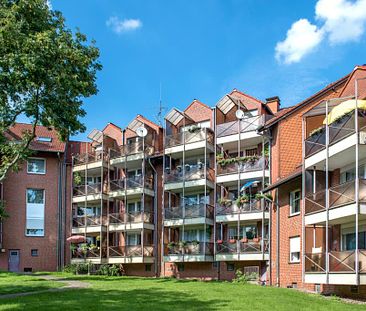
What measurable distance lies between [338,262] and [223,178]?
14382mm

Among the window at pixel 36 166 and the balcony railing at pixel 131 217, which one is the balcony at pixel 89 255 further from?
the window at pixel 36 166

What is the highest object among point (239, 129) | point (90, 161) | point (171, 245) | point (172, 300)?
point (239, 129)

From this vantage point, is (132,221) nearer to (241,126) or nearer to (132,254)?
(132,254)

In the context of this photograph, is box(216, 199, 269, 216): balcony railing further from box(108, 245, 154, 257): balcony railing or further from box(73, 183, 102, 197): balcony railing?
box(73, 183, 102, 197): balcony railing

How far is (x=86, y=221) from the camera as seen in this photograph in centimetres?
4109

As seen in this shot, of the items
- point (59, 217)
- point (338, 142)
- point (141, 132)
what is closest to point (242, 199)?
point (141, 132)

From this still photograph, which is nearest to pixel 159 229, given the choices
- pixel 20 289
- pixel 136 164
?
pixel 136 164

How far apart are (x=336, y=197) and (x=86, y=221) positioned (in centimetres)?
2511

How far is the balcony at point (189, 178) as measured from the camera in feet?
113

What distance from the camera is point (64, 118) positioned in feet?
74.4

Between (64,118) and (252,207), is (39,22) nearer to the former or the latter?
(64,118)

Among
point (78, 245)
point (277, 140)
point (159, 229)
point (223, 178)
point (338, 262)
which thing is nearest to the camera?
point (338, 262)

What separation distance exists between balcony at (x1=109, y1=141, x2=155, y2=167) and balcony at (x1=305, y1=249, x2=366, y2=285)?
19037 millimetres

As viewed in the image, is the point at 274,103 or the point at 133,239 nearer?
the point at 274,103
